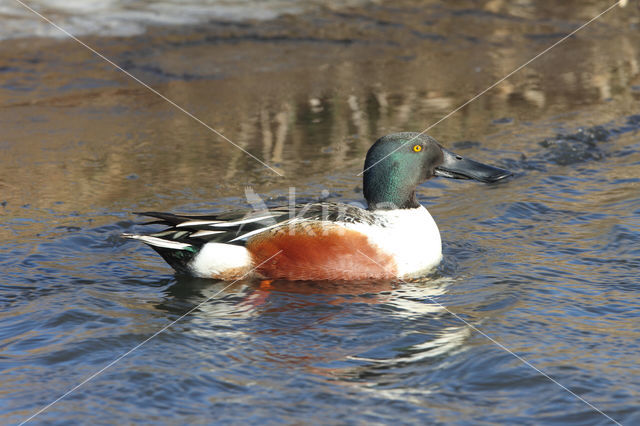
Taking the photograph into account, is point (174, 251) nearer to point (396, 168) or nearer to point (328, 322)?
point (328, 322)

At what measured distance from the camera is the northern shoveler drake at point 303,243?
521 cm

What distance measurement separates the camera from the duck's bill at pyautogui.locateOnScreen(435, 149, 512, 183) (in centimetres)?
575

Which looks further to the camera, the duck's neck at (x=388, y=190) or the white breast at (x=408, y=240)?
the duck's neck at (x=388, y=190)

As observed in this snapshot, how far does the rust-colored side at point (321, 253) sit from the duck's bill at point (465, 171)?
2.75 feet

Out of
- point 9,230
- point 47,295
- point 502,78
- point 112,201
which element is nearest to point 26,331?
point 47,295
